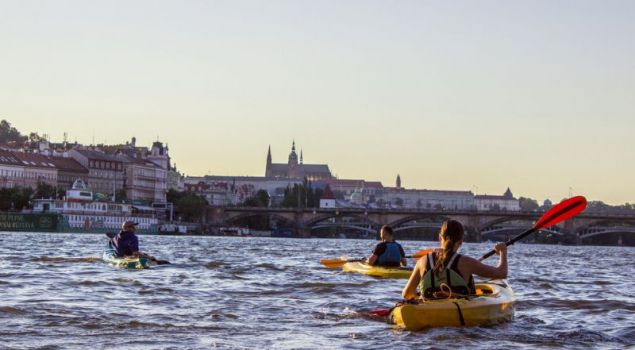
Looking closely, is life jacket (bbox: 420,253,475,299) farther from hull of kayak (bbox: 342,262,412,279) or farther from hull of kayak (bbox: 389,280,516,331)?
hull of kayak (bbox: 342,262,412,279)

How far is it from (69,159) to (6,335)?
18200cm

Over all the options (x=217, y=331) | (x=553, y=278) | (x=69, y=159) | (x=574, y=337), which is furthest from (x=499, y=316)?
(x=69, y=159)

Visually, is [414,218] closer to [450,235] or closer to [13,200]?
[13,200]

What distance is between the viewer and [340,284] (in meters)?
33.1

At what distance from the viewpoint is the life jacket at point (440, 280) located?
63.8 feet

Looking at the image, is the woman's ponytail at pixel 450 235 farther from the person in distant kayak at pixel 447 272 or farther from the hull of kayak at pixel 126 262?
the hull of kayak at pixel 126 262

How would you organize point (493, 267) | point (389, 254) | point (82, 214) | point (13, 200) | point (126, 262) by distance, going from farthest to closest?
point (13, 200)
point (82, 214)
point (126, 262)
point (389, 254)
point (493, 267)

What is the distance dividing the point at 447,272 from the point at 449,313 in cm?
57

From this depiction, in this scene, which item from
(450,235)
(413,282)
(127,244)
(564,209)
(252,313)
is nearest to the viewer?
(450,235)

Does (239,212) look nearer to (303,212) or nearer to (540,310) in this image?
(303,212)

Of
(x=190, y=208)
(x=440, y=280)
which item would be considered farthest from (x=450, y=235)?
(x=190, y=208)

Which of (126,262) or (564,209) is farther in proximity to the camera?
Answer: (126,262)

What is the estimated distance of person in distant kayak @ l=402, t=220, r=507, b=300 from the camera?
19078 mm

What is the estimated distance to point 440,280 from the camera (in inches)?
771
